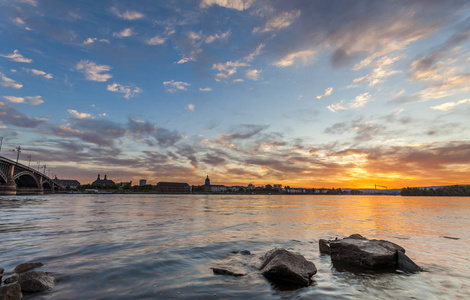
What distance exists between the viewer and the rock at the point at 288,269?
9453mm

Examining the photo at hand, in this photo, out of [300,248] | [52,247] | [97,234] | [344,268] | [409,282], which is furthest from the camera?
[97,234]

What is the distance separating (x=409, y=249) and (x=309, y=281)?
1173cm

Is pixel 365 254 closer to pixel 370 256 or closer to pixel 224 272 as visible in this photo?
pixel 370 256

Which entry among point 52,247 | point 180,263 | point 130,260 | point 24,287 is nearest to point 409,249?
point 180,263

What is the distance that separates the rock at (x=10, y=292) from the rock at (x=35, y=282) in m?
0.78

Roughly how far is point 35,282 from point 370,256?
46.1 ft

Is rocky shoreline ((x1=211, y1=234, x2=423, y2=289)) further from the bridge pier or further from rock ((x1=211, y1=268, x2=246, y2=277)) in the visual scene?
the bridge pier

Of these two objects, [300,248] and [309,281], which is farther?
[300,248]

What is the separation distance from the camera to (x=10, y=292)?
680 cm

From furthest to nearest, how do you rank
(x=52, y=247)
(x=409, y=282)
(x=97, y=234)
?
(x=97, y=234), (x=52, y=247), (x=409, y=282)

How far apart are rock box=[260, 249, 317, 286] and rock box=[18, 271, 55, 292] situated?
26.8 ft

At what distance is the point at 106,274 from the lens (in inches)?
395

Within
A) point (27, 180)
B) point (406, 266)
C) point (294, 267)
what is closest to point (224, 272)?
point (294, 267)

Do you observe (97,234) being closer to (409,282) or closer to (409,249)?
(409,282)
